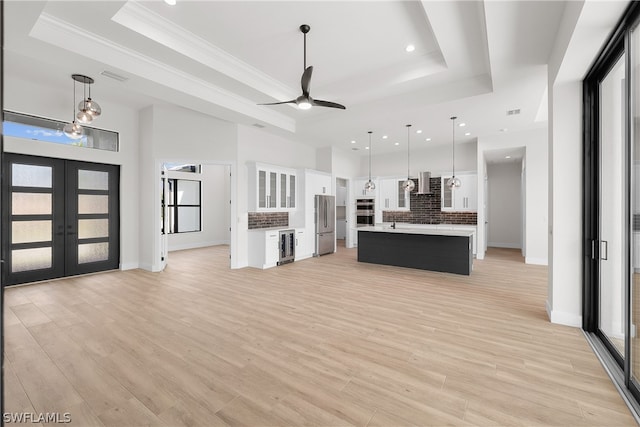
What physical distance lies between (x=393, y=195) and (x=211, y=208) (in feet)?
19.9

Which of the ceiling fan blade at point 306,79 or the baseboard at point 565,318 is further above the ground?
the ceiling fan blade at point 306,79

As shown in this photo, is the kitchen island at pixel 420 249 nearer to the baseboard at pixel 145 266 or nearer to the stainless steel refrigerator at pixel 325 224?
the stainless steel refrigerator at pixel 325 224

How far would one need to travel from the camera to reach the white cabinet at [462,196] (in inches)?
308

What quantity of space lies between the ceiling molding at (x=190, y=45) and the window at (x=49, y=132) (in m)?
3.16

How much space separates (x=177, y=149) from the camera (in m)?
6.21

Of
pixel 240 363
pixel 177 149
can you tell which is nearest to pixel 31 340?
pixel 240 363

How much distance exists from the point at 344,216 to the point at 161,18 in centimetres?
764

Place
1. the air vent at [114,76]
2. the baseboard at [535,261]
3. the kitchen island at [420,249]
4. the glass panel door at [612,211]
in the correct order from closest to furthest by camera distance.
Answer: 1. the glass panel door at [612,211]
2. the air vent at [114,76]
3. the kitchen island at [420,249]
4. the baseboard at [535,261]

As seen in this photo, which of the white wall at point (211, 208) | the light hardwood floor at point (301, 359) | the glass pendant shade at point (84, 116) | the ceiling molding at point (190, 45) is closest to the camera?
the light hardwood floor at point (301, 359)

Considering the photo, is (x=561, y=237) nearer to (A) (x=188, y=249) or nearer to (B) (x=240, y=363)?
(B) (x=240, y=363)

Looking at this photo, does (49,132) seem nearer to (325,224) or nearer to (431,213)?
(325,224)

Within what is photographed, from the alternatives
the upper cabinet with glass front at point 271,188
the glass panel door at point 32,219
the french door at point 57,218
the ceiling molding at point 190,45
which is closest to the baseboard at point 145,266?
the french door at point 57,218

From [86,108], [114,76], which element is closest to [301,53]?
[114,76]

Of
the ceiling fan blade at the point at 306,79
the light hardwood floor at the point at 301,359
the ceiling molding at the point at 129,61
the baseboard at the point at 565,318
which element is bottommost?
the light hardwood floor at the point at 301,359
